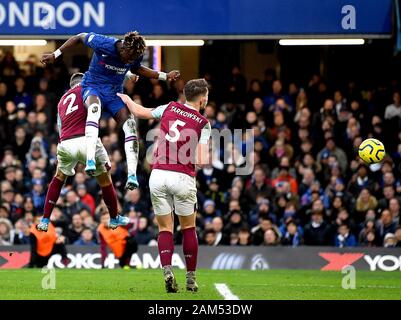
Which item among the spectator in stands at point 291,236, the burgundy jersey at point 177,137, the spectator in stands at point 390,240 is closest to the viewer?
the burgundy jersey at point 177,137

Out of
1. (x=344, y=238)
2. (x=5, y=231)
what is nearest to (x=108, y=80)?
(x=5, y=231)

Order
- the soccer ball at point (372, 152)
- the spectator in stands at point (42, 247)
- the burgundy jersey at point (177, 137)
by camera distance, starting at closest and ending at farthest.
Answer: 1. the burgundy jersey at point (177, 137)
2. the soccer ball at point (372, 152)
3. the spectator in stands at point (42, 247)

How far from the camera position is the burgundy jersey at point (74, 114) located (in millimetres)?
15766

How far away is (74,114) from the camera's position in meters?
15.8

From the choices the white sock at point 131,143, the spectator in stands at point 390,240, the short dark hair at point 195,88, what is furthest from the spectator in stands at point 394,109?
the short dark hair at point 195,88

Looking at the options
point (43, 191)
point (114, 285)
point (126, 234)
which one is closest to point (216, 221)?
point (126, 234)

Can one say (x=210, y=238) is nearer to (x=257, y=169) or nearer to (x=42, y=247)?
(x=257, y=169)

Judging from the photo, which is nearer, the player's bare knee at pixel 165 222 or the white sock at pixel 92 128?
the player's bare knee at pixel 165 222

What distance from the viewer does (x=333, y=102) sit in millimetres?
26703

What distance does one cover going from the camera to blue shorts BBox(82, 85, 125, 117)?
51.3 ft

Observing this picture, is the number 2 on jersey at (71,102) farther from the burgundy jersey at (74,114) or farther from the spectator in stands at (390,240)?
the spectator in stands at (390,240)

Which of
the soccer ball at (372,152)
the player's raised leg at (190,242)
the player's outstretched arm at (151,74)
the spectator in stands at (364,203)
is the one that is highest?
the player's outstretched arm at (151,74)

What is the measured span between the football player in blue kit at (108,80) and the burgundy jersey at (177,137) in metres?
0.84

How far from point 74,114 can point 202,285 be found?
2896 mm
